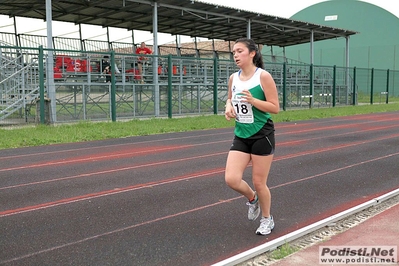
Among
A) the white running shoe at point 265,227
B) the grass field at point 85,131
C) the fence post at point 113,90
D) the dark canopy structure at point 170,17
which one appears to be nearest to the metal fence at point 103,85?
Result: the fence post at point 113,90

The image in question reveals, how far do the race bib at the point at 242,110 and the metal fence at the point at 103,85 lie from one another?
11638 mm

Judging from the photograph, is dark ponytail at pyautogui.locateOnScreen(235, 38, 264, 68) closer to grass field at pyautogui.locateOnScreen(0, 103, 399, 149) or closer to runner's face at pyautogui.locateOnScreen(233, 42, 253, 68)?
runner's face at pyautogui.locateOnScreen(233, 42, 253, 68)

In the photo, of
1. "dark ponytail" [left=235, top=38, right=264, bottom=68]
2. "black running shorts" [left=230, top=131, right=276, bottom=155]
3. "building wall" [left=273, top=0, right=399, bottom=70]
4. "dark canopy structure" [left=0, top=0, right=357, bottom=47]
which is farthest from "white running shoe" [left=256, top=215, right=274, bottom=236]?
"building wall" [left=273, top=0, right=399, bottom=70]

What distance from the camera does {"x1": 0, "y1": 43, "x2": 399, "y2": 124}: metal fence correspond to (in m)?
16.4

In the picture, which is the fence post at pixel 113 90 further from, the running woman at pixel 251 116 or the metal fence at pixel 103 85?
the running woman at pixel 251 116

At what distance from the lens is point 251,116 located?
180 inches

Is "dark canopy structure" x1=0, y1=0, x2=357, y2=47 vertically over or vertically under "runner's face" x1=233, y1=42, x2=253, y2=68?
over

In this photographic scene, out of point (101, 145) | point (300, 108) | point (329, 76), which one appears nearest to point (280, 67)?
point (300, 108)

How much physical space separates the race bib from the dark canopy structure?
1714 cm

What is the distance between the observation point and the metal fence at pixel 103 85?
646 inches

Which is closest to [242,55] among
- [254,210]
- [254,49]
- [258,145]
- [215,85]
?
[254,49]

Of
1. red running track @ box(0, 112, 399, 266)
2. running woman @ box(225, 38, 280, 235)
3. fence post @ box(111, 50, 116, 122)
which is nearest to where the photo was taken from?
red running track @ box(0, 112, 399, 266)

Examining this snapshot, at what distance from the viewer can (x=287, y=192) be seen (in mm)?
6637

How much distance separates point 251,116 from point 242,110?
10cm
